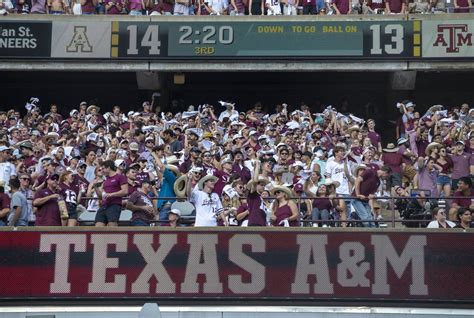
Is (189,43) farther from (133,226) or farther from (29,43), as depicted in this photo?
(133,226)

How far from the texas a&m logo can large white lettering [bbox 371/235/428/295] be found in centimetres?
1077

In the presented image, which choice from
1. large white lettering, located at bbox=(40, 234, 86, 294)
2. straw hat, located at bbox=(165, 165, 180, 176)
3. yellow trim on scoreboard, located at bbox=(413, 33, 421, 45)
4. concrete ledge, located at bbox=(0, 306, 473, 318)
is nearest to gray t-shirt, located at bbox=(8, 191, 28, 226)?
large white lettering, located at bbox=(40, 234, 86, 294)

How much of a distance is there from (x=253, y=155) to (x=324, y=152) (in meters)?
1.26

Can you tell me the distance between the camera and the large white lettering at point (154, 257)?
669 inches

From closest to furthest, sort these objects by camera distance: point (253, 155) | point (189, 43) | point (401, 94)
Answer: point (253, 155) < point (189, 43) < point (401, 94)

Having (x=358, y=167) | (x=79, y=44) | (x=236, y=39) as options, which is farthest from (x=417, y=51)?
(x=358, y=167)

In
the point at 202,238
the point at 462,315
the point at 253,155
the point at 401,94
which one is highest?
the point at 401,94

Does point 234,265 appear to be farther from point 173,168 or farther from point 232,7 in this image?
point 232,7

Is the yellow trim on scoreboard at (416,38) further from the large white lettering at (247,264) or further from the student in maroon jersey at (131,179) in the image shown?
the student in maroon jersey at (131,179)

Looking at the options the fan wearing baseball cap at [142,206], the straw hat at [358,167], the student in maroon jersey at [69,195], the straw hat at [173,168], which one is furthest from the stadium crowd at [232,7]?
the fan wearing baseball cap at [142,206]

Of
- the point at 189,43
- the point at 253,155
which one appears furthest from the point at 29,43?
the point at 253,155

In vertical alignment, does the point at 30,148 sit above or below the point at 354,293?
above

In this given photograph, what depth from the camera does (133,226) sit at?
17109 millimetres

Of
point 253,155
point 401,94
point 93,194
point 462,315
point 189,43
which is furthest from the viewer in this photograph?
point 401,94
